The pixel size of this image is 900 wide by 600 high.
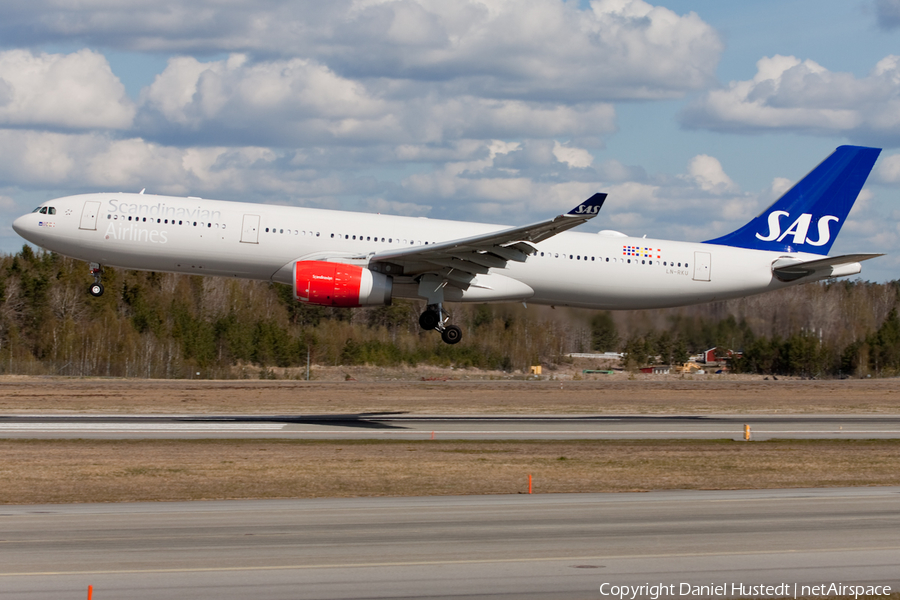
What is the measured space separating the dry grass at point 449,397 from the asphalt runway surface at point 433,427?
3568 millimetres

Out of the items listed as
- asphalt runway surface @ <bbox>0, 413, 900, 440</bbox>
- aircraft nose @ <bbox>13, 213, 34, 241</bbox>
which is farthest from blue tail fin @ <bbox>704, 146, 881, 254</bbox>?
aircraft nose @ <bbox>13, 213, 34, 241</bbox>

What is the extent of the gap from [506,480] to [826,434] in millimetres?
18007

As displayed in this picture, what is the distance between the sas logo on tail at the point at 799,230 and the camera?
125ft

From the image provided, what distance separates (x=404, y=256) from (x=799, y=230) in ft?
57.1

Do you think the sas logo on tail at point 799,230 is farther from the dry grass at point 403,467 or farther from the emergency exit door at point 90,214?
the emergency exit door at point 90,214

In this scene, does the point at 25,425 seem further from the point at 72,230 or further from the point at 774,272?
the point at 774,272

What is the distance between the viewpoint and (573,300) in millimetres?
35812

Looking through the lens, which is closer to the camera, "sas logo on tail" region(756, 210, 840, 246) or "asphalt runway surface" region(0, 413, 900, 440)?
"asphalt runway surface" region(0, 413, 900, 440)

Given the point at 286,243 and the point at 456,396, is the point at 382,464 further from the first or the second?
the point at 456,396

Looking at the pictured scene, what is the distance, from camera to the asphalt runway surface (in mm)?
31766

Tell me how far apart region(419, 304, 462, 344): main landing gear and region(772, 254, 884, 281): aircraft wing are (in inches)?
524

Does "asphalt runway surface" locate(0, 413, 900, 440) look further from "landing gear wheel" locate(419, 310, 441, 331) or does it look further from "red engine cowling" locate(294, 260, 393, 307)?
"red engine cowling" locate(294, 260, 393, 307)

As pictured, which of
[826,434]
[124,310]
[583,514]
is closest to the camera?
[583,514]

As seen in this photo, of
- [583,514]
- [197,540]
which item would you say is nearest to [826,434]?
[583,514]
